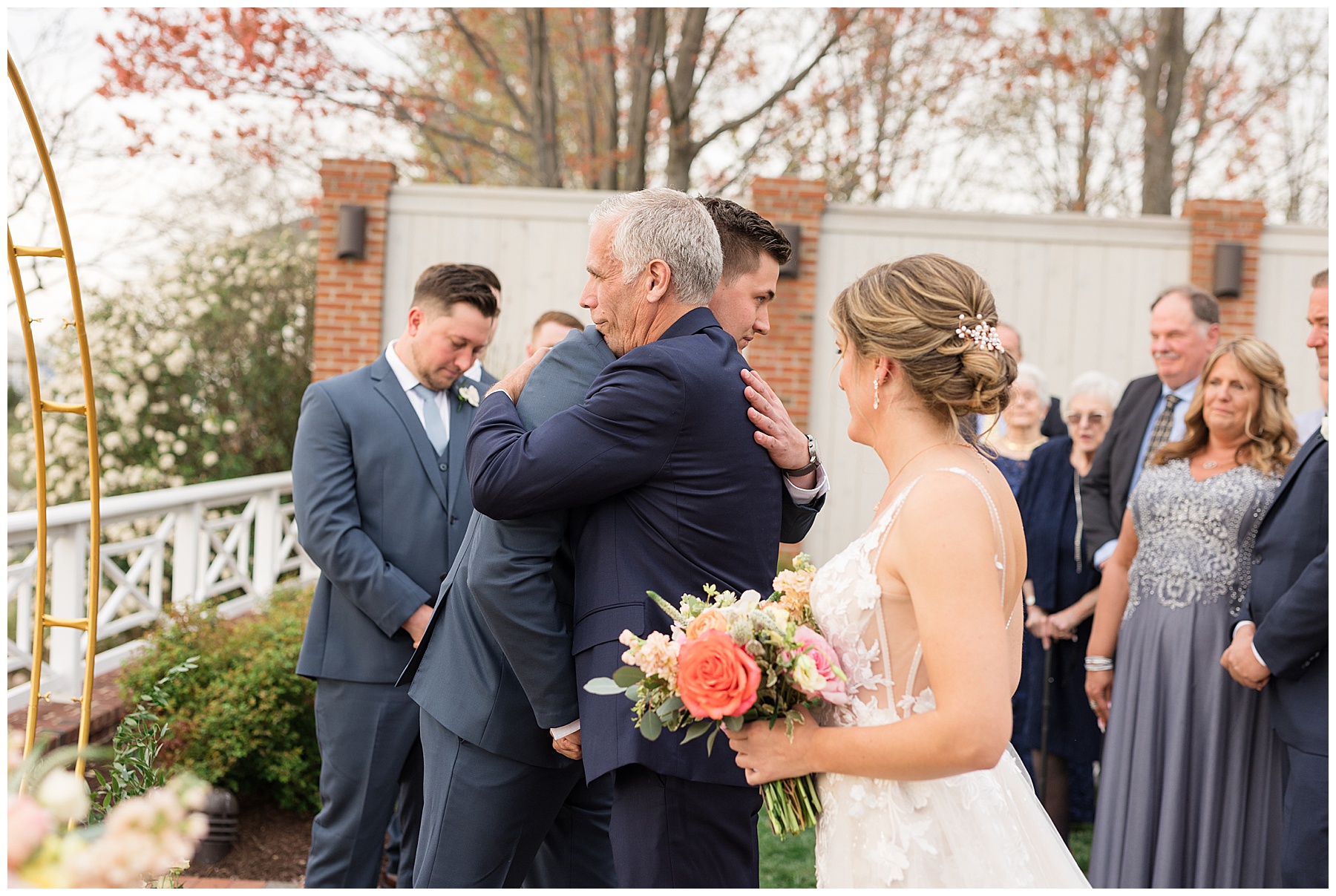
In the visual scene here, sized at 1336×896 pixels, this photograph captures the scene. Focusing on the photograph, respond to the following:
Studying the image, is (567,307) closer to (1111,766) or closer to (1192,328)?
(1192,328)

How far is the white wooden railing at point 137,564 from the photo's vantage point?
15.6 feet

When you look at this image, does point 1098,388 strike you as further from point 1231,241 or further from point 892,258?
point 1231,241

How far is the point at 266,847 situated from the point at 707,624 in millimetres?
3619

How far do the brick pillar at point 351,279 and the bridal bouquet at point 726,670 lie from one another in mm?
7070

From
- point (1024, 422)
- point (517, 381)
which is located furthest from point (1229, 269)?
point (517, 381)

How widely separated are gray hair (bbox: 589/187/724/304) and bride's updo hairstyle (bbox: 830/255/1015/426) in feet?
1.42

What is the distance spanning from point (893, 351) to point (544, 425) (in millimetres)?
718

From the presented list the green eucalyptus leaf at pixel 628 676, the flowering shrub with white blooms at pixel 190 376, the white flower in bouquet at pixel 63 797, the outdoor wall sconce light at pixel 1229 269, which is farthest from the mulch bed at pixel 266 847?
the outdoor wall sconce light at pixel 1229 269

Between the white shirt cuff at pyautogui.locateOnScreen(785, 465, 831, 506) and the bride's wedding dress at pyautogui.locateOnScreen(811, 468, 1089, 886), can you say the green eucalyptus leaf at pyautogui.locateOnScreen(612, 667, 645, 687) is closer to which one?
the bride's wedding dress at pyautogui.locateOnScreen(811, 468, 1089, 886)

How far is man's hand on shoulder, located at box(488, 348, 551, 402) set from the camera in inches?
95.4

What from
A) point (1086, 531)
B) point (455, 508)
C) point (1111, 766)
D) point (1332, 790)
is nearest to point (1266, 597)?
point (1332, 790)

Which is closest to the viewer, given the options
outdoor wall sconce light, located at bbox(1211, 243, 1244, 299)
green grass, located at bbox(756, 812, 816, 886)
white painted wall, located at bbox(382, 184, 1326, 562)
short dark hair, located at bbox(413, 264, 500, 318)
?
short dark hair, located at bbox(413, 264, 500, 318)

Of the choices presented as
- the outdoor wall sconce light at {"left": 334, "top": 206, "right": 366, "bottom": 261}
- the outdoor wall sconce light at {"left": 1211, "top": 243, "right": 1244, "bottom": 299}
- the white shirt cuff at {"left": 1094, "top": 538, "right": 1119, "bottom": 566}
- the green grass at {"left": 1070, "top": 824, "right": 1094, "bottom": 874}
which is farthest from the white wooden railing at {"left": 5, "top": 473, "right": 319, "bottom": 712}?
the outdoor wall sconce light at {"left": 1211, "top": 243, "right": 1244, "bottom": 299}

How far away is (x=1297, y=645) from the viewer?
3361mm
